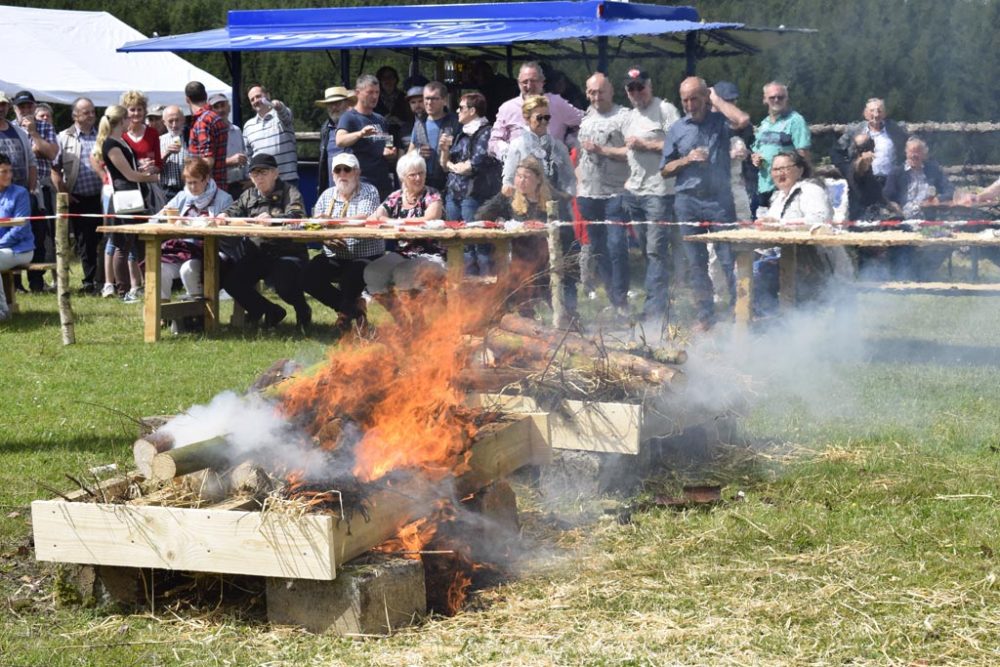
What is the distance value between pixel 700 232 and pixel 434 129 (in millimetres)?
3269

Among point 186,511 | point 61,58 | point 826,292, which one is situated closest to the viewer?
point 186,511

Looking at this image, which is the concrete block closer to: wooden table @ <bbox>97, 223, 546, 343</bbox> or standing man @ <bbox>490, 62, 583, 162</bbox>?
wooden table @ <bbox>97, 223, 546, 343</bbox>

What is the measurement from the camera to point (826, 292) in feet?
35.9

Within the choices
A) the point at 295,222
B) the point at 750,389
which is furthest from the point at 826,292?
the point at 295,222

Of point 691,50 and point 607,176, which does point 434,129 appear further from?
point 691,50

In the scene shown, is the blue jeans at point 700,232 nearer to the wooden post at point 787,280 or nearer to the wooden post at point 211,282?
the wooden post at point 787,280

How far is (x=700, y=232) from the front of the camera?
11188 mm

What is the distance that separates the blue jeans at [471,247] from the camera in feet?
38.8

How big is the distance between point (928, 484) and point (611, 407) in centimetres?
156

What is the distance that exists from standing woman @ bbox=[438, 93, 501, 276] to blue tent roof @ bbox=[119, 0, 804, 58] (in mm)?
2549

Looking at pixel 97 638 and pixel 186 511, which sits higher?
pixel 186 511

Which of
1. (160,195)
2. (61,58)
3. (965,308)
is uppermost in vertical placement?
(61,58)

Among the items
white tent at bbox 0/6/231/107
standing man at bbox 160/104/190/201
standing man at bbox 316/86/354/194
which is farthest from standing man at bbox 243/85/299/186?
white tent at bbox 0/6/231/107

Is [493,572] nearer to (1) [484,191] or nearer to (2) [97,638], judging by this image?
(2) [97,638]
